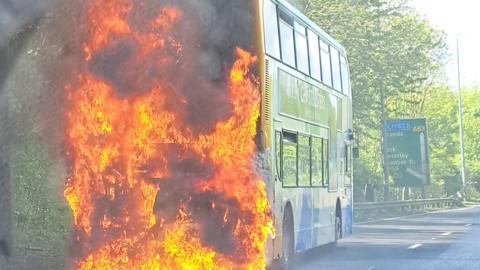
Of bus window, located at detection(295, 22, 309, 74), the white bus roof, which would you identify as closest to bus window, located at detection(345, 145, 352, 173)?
the white bus roof

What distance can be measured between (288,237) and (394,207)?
31.9m

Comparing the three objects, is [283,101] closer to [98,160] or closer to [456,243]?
[98,160]

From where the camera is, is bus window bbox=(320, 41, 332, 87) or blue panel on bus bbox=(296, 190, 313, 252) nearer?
blue panel on bus bbox=(296, 190, 313, 252)

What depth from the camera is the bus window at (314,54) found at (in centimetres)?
1599

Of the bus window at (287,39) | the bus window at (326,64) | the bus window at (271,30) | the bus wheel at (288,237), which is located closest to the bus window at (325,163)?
the bus window at (326,64)

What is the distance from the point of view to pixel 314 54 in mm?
16391

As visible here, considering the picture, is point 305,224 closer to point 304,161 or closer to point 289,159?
point 304,161

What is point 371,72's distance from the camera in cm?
4206

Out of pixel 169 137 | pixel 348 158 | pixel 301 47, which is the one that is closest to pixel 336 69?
pixel 348 158

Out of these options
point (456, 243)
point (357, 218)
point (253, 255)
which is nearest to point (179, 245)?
point (253, 255)

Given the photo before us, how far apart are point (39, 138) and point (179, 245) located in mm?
5156

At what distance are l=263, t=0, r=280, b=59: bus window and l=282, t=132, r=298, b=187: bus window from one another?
1319 mm

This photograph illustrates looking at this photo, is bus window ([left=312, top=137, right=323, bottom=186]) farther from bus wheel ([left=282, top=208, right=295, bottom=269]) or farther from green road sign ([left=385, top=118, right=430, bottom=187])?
green road sign ([left=385, top=118, right=430, bottom=187])

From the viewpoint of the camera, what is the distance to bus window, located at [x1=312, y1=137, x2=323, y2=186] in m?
15.9
